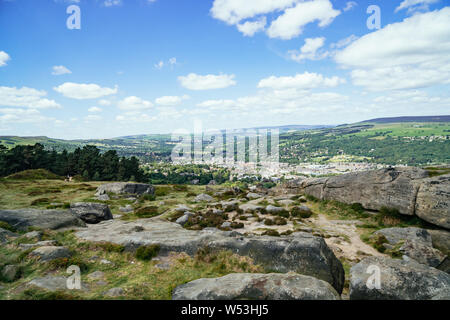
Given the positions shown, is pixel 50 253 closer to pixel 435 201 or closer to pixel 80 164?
pixel 435 201

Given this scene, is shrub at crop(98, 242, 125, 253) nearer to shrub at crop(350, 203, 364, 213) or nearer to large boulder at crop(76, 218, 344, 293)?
large boulder at crop(76, 218, 344, 293)

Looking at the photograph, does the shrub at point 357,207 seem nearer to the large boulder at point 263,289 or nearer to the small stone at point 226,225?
the small stone at point 226,225

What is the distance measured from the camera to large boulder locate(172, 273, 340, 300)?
8.31 m

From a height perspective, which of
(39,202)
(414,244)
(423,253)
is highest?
(414,244)

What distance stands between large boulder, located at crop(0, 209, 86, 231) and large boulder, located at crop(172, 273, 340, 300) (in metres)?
16.2

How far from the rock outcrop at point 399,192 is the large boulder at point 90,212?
31135mm

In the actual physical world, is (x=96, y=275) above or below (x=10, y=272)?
below

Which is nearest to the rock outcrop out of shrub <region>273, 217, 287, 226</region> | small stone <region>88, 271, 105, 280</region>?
shrub <region>273, 217, 287, 226</region>

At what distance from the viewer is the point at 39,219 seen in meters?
19.6

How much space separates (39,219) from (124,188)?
1071 inches

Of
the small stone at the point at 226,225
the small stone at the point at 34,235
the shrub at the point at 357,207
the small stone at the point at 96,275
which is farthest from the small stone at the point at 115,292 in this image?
the shrub at the point at 357,207

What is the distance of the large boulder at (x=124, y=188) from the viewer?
149 ft

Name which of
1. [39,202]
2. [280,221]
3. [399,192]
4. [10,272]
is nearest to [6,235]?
[10,272]

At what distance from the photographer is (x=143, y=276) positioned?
11.8 meters
